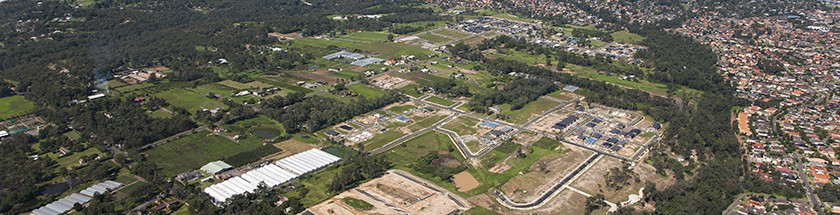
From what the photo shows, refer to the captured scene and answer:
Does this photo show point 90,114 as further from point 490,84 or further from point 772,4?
point 772,4

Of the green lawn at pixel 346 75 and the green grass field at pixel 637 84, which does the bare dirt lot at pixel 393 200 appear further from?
the green grass field at pixel 637 84

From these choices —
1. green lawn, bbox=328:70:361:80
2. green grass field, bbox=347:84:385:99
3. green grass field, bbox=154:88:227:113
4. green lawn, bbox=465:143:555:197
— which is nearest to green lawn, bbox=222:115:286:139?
green grass field, bbox=154:88:227:113

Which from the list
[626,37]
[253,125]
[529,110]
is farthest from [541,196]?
[626,37]

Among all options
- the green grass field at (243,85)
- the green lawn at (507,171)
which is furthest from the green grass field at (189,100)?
the green lawn at (507,171)

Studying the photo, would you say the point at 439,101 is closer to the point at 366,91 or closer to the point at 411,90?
the point at 411,90

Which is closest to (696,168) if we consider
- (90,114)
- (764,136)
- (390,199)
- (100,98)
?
(764,136)
